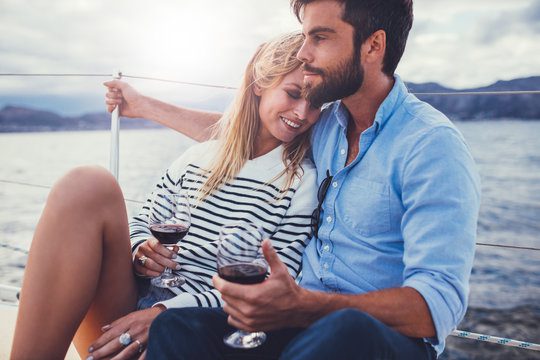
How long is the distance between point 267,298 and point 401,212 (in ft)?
1.67

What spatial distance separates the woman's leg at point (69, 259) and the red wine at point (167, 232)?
0.10 metres

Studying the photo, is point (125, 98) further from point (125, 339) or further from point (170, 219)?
point (125, 339)

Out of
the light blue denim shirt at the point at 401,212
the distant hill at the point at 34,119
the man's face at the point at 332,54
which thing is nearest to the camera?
the light blue denim shirt at the point at 401,212

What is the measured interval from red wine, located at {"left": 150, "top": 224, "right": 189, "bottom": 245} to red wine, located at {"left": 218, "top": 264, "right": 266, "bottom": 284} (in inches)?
16.0

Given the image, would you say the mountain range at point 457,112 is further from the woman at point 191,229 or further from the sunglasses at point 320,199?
the sunglasses at point 320,199

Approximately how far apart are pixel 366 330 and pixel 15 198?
1565 cm

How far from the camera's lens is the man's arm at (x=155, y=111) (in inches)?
85.8

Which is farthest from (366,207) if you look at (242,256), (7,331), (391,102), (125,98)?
(7,331)

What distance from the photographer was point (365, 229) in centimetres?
141

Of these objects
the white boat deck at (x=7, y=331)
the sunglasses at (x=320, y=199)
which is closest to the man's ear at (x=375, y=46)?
the sunglasses at (x=320, y=199)

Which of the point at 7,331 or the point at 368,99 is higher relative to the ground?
the point at 368,99

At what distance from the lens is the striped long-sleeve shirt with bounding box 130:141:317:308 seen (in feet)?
5.30

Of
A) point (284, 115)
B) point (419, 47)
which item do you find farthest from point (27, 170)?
point (284, 115)

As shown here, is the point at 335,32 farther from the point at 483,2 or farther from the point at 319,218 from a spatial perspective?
the point at 483,2
